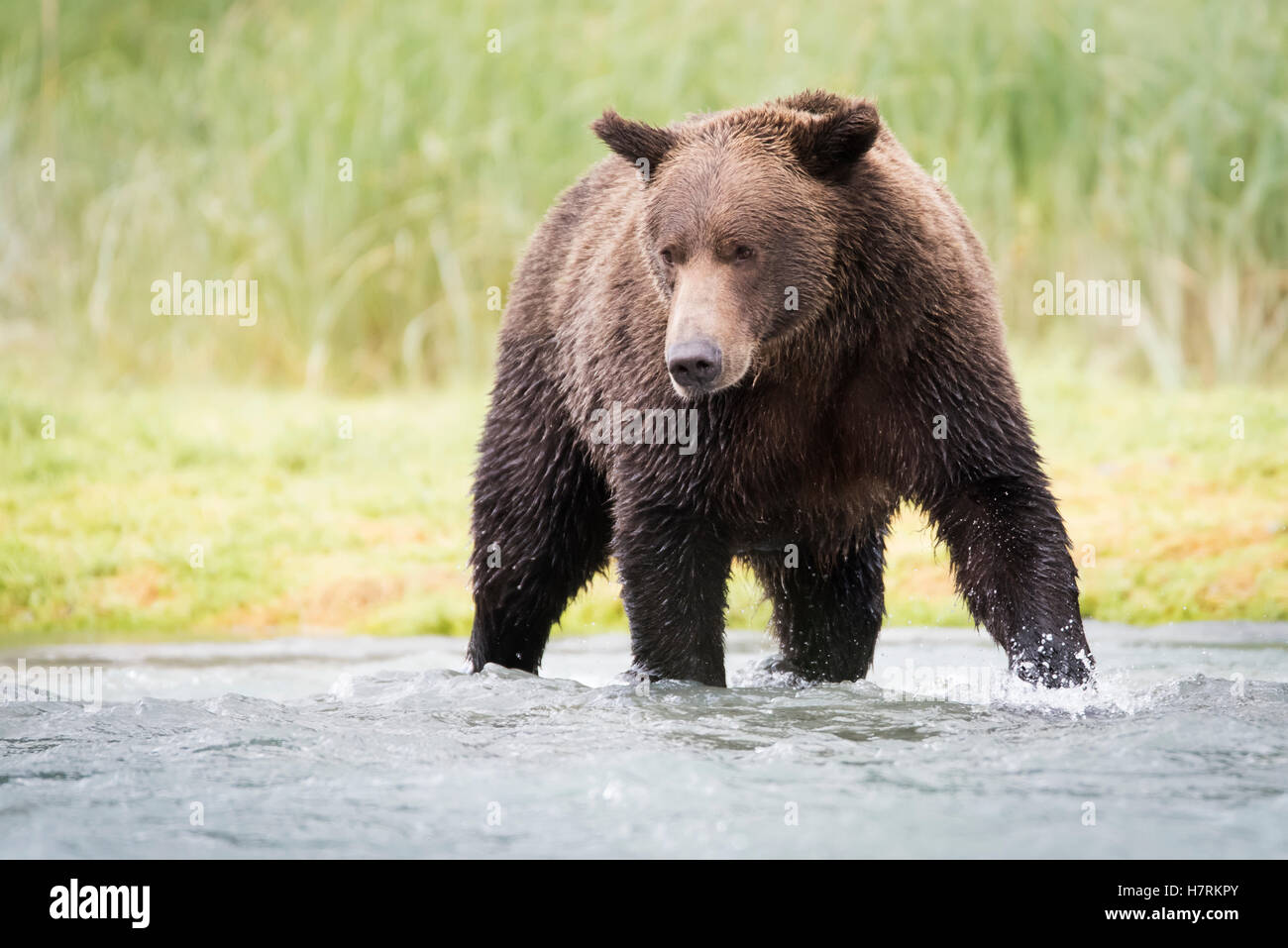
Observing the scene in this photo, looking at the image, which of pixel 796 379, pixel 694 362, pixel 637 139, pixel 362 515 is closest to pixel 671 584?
pixel 796 379

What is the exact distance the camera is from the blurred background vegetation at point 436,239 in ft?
32.6

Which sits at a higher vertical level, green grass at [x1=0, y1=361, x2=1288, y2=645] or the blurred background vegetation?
the blurred background vegetation

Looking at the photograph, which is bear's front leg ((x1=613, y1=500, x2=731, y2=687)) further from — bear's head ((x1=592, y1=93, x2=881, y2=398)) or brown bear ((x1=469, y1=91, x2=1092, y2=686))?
bear's head ((x1=592, y1=93, x2=881, y2=398))

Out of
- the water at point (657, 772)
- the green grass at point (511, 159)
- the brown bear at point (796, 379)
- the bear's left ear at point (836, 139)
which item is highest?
the green grass at point (511, 159)

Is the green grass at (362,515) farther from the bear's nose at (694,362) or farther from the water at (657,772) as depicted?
the bear's nose at (694,362)

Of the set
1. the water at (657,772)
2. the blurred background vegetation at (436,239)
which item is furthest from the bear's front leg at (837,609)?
the blurred background vegetation at (436,239)

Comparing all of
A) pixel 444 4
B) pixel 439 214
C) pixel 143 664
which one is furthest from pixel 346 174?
pixel 143 664

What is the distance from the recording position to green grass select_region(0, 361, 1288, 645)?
9047mm

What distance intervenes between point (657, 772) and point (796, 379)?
158 cm

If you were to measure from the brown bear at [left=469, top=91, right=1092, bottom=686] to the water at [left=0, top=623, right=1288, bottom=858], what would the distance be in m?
0.37

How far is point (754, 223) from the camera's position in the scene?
17.4ft

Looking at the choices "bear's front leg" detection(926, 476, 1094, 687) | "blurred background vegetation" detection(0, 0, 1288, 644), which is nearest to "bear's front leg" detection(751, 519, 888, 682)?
"bear's front leg" detection(926, 476, 1094, 687)

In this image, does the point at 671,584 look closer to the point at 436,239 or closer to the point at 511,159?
the point at 436,239
